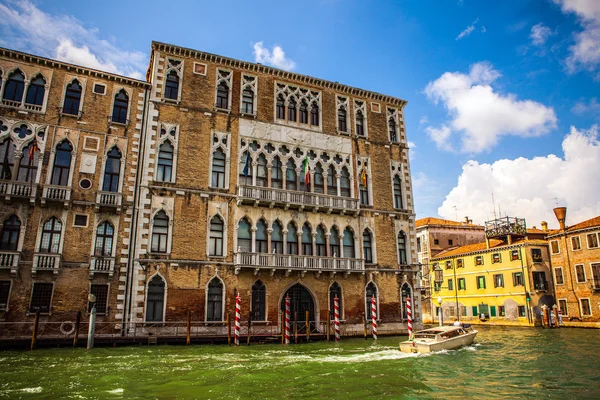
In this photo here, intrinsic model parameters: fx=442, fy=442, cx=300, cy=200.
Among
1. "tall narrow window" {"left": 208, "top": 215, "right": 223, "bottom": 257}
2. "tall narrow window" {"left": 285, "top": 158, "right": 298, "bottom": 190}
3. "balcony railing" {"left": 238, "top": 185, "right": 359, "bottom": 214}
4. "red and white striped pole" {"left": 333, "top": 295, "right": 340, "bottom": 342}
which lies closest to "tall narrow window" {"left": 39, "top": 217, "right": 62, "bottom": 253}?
"tall narrow window" {"left": 208, "top": 215, "right": 223, "bottom": 257}

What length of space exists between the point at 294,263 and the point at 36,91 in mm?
13984

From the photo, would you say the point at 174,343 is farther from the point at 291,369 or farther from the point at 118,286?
the point at 291,369

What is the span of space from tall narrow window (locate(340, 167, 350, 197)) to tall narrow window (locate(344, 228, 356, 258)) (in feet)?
6.92

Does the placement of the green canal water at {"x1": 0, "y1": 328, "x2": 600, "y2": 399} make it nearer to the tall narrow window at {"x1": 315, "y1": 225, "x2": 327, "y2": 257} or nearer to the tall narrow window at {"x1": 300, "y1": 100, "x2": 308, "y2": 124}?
the tall narrow window at {"x1": 315, "y1": 225, "x2": 327, "y2": 257}

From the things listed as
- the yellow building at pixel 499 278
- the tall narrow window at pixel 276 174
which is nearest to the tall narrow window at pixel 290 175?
the tall narrow window at pixel 276 174

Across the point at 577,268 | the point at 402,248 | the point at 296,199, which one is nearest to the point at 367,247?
the point at 402,248

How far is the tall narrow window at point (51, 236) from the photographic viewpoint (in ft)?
59.5

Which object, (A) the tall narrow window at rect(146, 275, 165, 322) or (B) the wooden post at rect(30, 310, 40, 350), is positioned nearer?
(B) the wooden post at rect(30, 310, 40, 350)

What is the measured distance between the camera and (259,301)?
68.9ft

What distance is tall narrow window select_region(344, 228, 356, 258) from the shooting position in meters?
23.8

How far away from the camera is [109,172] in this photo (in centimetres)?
1994

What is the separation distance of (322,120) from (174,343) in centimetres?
1403

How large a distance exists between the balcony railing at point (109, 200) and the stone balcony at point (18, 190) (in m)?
2.39

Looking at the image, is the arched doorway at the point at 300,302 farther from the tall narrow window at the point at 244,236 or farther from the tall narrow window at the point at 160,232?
the tall narrow window at the point at 160,232
